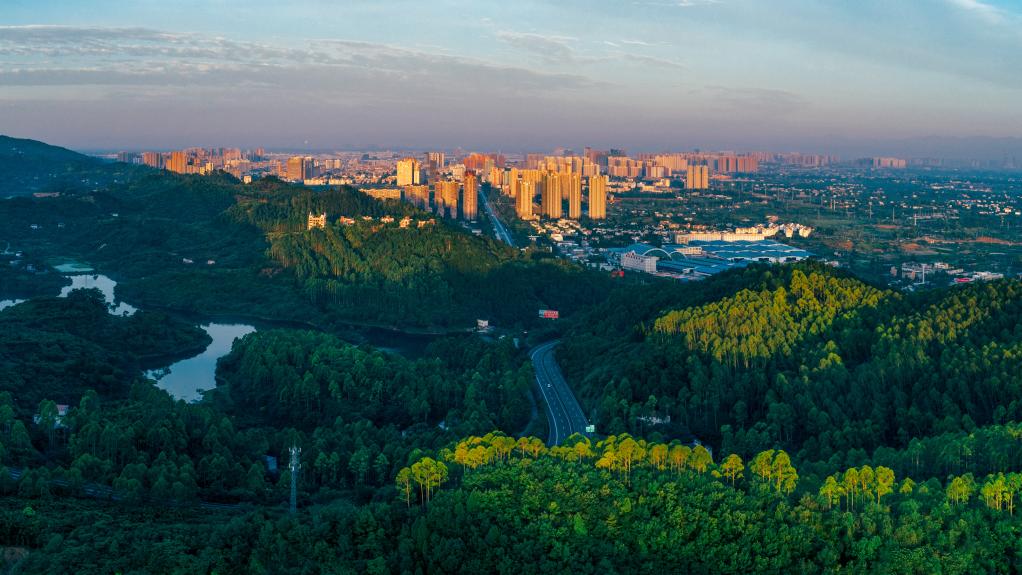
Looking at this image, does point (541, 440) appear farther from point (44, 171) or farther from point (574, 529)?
point (44, 171)

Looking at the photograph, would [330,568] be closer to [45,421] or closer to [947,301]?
[45,421]

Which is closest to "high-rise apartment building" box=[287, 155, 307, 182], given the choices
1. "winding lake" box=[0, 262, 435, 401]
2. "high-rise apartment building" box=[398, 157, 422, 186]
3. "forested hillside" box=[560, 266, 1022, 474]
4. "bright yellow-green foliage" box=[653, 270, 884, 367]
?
"high-rise apartment building" box=[398, 157, 422, 186]

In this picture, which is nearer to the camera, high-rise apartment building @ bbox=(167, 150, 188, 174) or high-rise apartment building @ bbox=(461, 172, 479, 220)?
high-rise apartment building @ bbox=(461, 172, 479, 220)

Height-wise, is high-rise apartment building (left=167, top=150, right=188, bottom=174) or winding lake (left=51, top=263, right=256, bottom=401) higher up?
high-rise apartment building (left=167, top=150, right=188, bottom=174)

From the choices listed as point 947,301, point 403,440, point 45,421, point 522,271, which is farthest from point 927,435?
point 522,271

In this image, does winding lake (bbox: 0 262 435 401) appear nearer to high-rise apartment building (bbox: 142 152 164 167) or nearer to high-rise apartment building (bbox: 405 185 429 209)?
high-rise apartment building (bbox: 405 185 429 209)

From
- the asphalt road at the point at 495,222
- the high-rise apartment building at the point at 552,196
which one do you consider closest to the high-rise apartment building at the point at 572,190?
the high-rise apartment building at the point at 552,196

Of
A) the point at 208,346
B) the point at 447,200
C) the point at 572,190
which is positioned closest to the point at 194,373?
the point at 208,346
